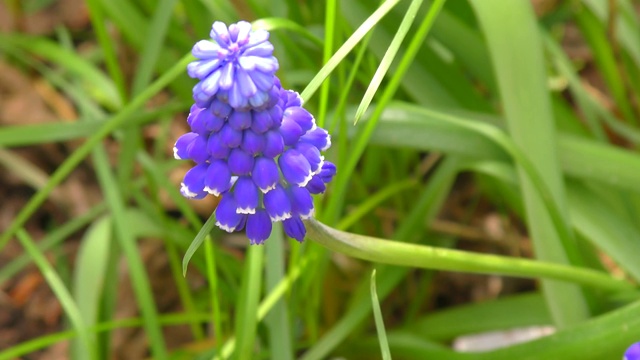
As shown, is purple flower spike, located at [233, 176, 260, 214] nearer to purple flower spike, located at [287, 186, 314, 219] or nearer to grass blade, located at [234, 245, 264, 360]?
purple flower spike, located at [287, 186, 314, 219]

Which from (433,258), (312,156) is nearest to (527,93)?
(433,258)

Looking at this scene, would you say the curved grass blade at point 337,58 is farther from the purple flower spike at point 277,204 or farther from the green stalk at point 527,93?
the green stalk at point 527,93

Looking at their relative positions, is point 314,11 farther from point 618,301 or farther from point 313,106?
point 618,301

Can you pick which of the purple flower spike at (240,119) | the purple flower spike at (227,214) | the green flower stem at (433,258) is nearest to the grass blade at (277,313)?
the green flower stem at (433,258)

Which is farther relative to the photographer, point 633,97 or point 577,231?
point 633,97

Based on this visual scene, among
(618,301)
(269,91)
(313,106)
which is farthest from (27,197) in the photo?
(269,91)

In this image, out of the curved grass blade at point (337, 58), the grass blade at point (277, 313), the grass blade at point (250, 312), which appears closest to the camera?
the curved grass blade at point (337, 58)
